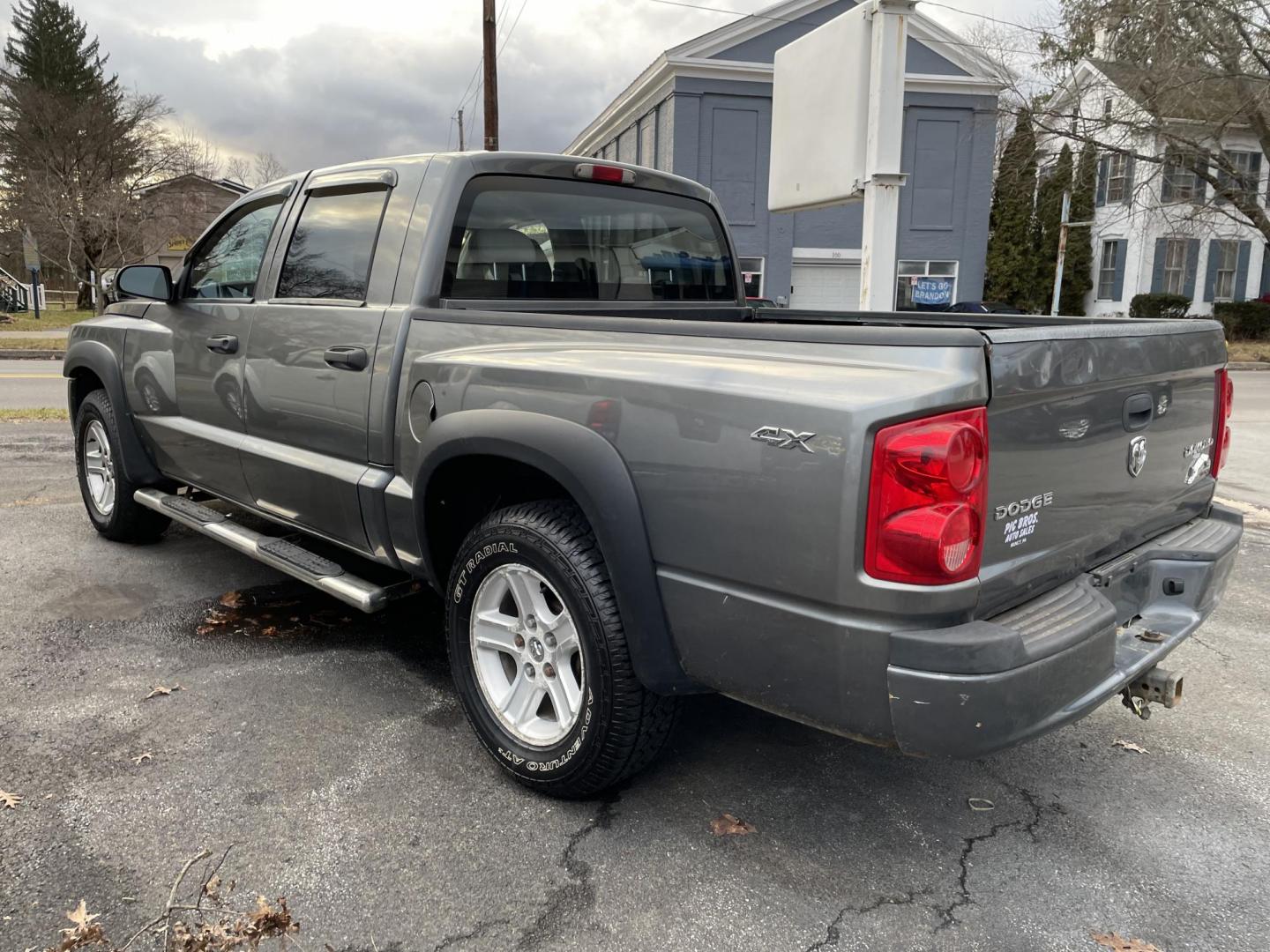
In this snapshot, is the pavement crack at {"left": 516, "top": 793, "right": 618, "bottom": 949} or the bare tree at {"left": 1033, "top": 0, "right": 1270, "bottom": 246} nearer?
the pavement crack at {"left": 516, "top": 793, "right": 618, "bottom": 949}

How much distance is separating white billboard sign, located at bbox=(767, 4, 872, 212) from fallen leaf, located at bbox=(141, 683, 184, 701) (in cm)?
458

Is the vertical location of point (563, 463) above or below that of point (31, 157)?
below

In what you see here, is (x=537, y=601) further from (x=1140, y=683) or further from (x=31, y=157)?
(x=31, y=157)

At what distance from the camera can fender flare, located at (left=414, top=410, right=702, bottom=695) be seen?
2.46 meters

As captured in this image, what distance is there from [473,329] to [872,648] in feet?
5.19

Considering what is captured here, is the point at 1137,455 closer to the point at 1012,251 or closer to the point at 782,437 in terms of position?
the point at 782,437

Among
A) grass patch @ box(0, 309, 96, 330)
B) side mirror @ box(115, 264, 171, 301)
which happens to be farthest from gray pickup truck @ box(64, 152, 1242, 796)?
grass patch @ box(0, 309, 96, 330)

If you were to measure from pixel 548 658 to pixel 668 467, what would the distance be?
2.70ft

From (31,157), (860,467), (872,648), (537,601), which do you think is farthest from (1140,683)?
(31,157)

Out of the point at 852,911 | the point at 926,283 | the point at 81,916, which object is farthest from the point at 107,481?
the point at 926,283

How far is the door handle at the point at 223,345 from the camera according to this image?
4.05 metres

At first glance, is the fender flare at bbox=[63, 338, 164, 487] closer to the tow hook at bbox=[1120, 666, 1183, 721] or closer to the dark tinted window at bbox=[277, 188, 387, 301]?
the dark tinted window at bbox=[277, 188, 387, 301]

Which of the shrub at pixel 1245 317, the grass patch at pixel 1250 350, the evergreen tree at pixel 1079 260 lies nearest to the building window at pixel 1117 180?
the evergreen tree at pixel 1079 260

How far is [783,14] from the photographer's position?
24656 millimetres
